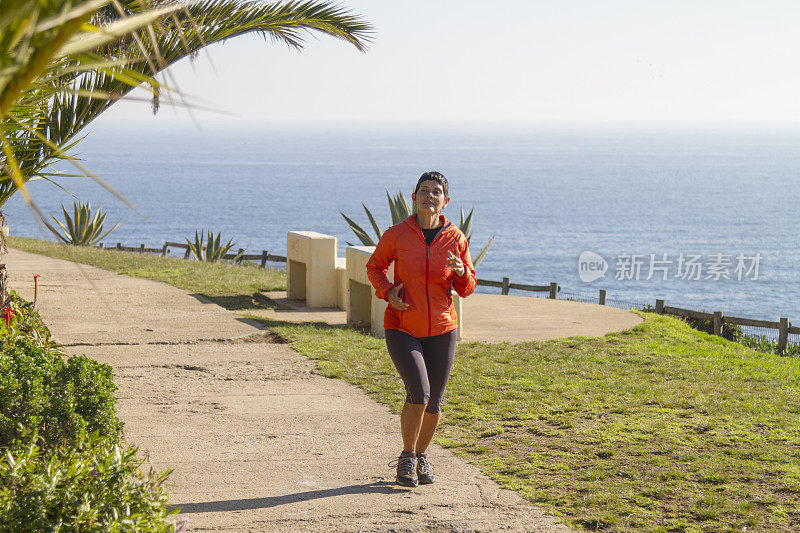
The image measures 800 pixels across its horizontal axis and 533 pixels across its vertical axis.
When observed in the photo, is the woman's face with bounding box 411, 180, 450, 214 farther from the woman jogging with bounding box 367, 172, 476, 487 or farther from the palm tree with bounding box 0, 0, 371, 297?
the palm tree with bounding box 0, 0, 371, 297

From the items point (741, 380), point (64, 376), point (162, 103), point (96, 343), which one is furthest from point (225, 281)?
point (162, 103)

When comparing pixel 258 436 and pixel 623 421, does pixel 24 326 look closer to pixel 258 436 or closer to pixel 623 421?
pixel 258 436

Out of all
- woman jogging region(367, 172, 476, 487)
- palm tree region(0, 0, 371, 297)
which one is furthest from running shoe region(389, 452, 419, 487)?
palm tree region(0, 0, 371, 297)

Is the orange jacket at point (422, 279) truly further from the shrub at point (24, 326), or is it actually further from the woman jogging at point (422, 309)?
the shrub at point (24, 326)

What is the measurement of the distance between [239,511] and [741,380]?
5.67 meters

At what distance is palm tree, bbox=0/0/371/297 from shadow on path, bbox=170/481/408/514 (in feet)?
6.26

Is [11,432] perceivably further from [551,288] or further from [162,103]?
[551,288]

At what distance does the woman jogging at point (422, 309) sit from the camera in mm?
4914

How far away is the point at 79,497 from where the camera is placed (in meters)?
3.16

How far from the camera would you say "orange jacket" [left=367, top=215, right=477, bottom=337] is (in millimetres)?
4953

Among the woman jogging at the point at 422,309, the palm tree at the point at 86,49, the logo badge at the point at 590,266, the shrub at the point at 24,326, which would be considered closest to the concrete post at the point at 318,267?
the palm tree at the point at 86,49

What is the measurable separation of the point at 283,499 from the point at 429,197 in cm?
188

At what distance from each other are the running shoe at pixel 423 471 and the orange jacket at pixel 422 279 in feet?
2.40

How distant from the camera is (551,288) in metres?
18.4
